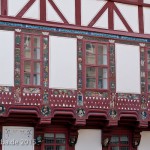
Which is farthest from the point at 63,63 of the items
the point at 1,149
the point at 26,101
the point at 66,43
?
the point at 1,149

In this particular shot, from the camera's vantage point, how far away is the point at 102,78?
19.2 metres

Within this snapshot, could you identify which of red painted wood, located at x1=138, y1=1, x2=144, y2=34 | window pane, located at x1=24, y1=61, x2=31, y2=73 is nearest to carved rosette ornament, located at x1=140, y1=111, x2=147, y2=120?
red painted wood, located at x1=138, y1=1, x2=144, y2=34

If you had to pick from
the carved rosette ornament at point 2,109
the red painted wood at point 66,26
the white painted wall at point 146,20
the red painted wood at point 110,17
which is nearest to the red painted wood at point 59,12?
the red painted wood at point 66,26

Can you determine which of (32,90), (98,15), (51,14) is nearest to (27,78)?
(32,90)

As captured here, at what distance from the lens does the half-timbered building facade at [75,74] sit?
1775cm

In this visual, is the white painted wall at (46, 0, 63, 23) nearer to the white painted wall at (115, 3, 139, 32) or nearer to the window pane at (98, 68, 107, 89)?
the window pane at (98, 68, 107, 89)

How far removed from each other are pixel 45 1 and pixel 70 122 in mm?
4081

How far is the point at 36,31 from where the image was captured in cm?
1823

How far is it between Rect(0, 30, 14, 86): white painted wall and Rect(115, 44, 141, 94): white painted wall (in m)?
3.87

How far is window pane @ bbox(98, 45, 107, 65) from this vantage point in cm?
1920

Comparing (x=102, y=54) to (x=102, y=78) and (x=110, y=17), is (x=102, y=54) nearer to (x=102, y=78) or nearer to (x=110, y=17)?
(x=102, y=78)

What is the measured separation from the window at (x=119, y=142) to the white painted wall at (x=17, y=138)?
9.89ft

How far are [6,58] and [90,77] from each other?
9.92 feet

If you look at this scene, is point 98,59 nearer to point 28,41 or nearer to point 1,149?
point 28,41
